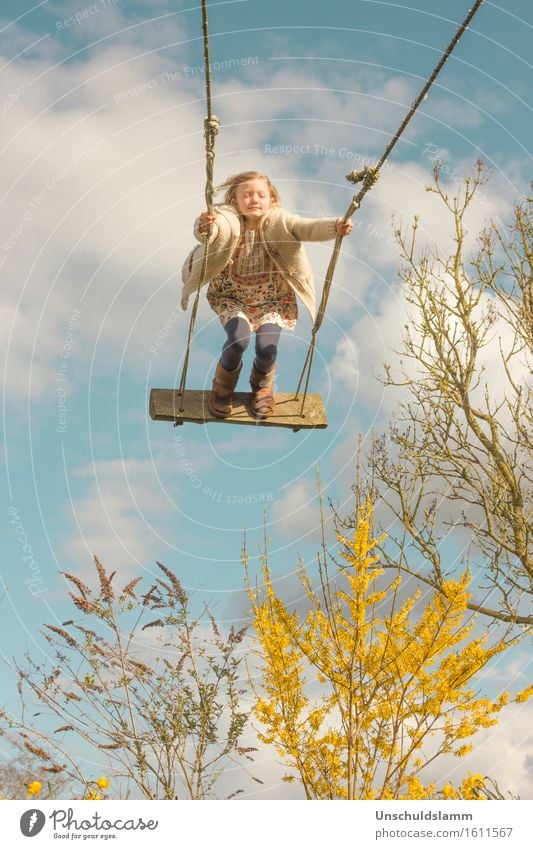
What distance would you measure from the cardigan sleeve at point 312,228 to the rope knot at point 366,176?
501 millimetres

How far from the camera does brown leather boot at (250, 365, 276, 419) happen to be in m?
6.07

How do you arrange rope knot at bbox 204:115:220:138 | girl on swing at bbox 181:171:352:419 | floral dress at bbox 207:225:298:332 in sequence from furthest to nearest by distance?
floral dress at bbox 207:225:298:332
girl on swing at bbox 181:171:352:419
rope knot at bbox 204:115:220:138

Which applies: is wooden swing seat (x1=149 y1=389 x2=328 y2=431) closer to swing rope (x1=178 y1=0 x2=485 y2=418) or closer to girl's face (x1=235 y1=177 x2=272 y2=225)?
swing rope (x1=178 y1=0 x2=485 y2=418)

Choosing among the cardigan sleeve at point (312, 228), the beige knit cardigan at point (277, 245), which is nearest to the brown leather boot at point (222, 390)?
the beige knit cardigan at point (277, 245)

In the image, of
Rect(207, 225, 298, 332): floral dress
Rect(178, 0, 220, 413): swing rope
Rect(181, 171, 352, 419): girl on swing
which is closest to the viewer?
Rect(178, 0, 220, 413): swing rope

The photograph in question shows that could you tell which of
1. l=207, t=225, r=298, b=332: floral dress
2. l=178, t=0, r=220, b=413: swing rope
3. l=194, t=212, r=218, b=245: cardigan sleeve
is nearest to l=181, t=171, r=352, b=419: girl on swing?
l=207, t=225, r=298, b=332: floral dress

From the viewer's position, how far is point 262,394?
20.0 ft

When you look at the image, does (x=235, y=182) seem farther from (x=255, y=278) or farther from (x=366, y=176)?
(x=366, y=176)

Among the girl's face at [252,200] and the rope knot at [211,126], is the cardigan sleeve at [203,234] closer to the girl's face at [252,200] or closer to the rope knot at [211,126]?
the girl's face at [252,200]

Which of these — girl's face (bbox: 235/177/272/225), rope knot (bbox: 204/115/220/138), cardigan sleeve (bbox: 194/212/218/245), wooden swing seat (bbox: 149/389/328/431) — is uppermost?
girl's face (bbox: 235/177/272/225)

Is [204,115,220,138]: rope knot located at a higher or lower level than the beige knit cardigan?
lower
